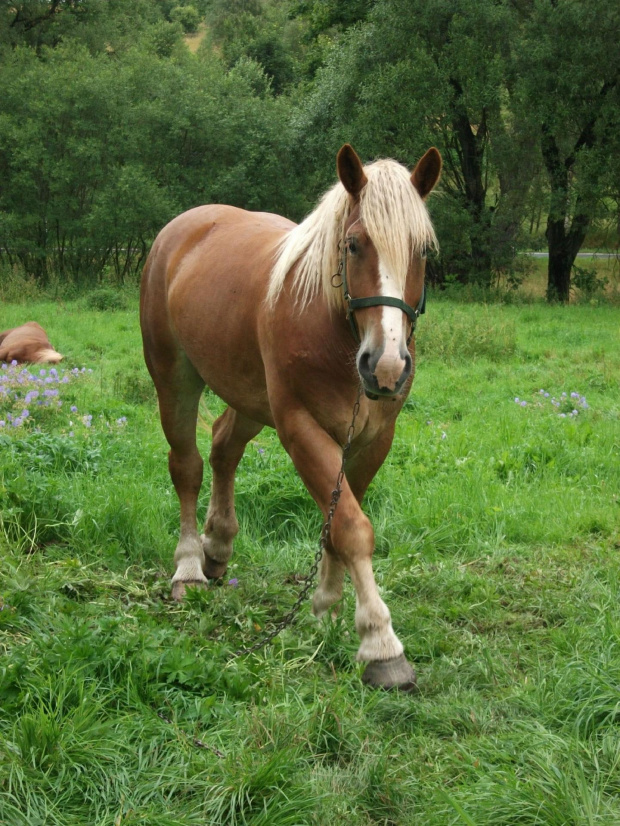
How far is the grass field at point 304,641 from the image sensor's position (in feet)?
7.80

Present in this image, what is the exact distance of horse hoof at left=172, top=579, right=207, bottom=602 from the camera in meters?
4.25

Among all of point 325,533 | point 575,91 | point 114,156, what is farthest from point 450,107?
point 325,533

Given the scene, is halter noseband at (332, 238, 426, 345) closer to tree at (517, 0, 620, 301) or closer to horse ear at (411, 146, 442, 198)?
horse ear at (411, 146, 442, 198)

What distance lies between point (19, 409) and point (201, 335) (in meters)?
3.37

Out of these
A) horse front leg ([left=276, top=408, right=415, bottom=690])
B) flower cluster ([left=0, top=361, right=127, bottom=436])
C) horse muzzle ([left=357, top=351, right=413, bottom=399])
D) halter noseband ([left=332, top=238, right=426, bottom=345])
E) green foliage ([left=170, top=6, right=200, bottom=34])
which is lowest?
flower cluster ([left=0, top=361, right=127, bottom=436])

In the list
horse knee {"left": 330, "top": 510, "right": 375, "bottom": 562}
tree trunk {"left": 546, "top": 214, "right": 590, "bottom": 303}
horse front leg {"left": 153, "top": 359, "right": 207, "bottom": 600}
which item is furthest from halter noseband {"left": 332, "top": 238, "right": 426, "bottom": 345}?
tree trunk {"left": 546, "top": 214, "right": 590, "bottom": 303}

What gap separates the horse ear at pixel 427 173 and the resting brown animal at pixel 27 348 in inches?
304

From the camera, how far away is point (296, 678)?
3197mm

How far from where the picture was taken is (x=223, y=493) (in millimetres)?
4840

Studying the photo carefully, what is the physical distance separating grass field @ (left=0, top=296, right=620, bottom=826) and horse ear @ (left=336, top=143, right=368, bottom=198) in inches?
71.1

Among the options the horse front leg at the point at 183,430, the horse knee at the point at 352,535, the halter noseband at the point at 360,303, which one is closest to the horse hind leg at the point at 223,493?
the horse front leg at the point at 183,430

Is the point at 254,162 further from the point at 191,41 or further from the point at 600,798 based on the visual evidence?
the point at 191,41

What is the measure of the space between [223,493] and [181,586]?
68 cm

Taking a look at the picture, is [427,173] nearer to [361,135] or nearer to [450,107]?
[450,107]
